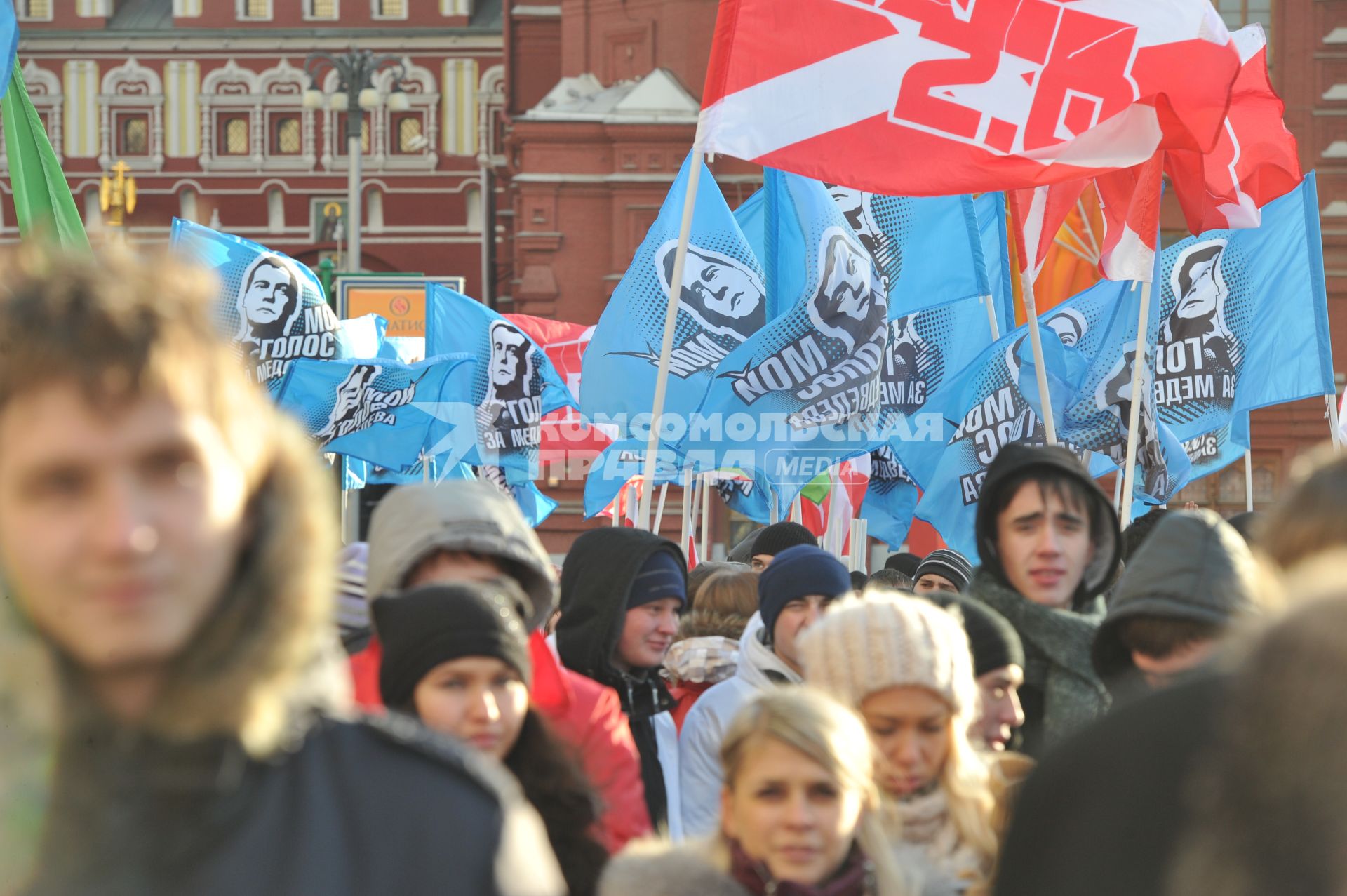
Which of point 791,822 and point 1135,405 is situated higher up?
point 1135,405

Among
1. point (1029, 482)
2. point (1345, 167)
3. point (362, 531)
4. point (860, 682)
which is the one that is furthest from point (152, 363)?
point (362, 531)

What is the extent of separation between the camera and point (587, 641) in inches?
202

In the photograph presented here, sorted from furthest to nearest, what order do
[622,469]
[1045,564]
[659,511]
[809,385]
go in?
[622,469], [659,511], [809,385], [1045,564]

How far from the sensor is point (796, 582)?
5438mm

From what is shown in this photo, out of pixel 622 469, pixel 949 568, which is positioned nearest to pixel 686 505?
pixel 622 469

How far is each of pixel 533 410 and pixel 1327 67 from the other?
666 inches

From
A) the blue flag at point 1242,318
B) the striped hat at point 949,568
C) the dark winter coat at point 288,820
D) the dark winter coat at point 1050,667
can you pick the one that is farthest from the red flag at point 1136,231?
the dark winter coat at point 288,820

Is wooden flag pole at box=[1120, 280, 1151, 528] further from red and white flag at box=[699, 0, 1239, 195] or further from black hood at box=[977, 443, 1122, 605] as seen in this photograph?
black hood at box=[977, 443, 1122, 605]

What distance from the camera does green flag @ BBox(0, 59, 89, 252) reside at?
9.28 m

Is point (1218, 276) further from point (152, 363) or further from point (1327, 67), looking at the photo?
point (1327, 67)

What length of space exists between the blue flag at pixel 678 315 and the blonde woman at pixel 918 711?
7596 mm

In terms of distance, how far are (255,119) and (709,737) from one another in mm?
48227

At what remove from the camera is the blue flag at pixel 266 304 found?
549 inches

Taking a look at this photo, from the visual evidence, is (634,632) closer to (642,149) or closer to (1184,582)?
(1184,582)
